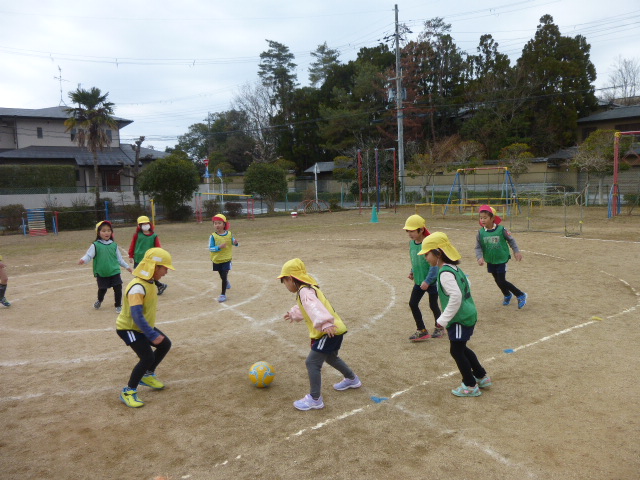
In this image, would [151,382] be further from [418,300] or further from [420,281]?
[420,281]

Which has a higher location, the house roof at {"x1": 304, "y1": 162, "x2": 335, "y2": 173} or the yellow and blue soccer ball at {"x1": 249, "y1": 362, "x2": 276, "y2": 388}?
the house roof at {"x1": 304, "y1": 162, "x2": 335, "y2": 173}

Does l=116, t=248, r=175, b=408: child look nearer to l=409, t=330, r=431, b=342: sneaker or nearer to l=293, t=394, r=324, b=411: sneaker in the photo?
l=293, t=394, r=324, b=411: sneaker

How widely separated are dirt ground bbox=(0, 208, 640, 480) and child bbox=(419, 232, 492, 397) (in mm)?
276

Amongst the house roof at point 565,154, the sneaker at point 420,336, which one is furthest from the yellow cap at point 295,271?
the house roof at point 565,154

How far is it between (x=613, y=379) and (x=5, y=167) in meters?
41.9

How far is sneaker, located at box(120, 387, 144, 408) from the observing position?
17.3ft

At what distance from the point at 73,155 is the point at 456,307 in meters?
44.8

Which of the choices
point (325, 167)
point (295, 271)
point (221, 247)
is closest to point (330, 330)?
point (295, 271)

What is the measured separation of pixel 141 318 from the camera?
5168 mm

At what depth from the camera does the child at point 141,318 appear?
518 centimetres

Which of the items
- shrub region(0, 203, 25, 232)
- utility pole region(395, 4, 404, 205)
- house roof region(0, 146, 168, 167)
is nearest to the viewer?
shrub region(0, 203, 25, 232)

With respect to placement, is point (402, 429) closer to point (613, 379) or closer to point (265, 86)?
point (613, 379)

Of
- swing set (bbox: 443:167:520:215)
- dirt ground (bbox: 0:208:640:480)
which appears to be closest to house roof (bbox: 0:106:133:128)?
Answer: swing set (bbox: 443:167:520:215)

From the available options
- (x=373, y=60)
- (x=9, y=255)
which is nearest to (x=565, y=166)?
(x=373, y=60)
